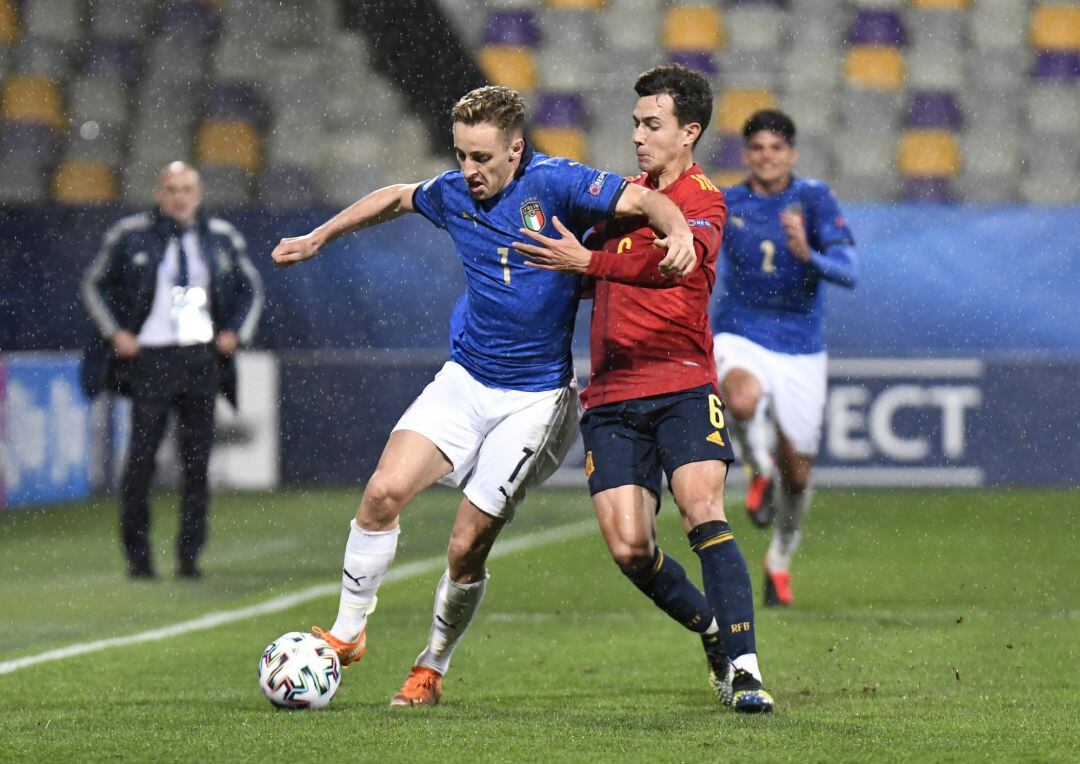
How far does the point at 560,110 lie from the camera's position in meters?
15.1

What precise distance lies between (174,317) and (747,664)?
5.00 m

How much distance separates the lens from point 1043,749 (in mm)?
4078

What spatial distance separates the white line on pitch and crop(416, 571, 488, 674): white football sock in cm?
153

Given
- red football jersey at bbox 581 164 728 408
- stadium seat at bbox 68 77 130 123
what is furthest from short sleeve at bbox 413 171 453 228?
stadium seat at bbox 68 77 130 123

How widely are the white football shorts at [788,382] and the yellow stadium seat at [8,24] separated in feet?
31.8

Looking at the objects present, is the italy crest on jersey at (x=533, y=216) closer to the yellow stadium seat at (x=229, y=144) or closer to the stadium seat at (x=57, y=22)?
the yellow stadium seat at (x=229, y=144)

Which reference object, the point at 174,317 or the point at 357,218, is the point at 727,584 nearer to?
the point at 357,218

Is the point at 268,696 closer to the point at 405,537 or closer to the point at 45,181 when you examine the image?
the point at 405,537

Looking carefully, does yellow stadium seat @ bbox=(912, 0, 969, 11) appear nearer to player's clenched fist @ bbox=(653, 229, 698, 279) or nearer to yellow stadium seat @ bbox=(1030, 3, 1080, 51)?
yellow stadium seat @ bbox=(1030, 3, 1080, 51)

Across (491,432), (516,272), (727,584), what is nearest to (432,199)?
(516,272)

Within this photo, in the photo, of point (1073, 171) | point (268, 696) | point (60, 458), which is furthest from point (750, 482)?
point (1073, 171)

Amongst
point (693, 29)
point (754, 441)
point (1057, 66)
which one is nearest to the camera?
point (754, 441)

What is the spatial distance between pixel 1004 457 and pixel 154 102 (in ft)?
24.1

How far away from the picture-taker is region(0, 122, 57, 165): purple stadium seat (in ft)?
48.8
